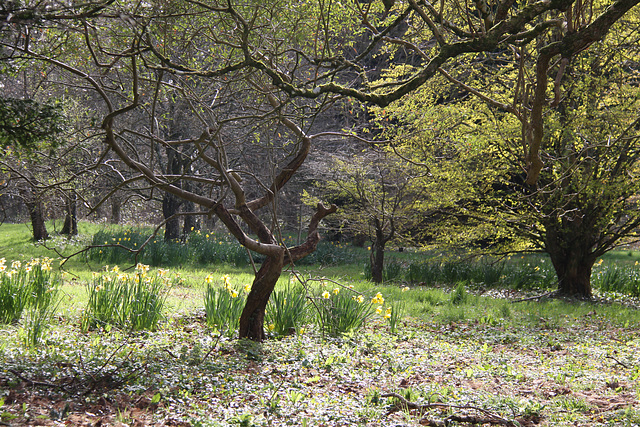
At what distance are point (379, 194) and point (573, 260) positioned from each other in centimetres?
368

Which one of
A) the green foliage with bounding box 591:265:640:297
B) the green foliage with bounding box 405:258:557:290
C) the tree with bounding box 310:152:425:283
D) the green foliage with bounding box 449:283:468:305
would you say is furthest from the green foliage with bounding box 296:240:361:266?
the green foliage with bounding box 591:265:640:297

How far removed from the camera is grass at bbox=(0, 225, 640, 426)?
303cm

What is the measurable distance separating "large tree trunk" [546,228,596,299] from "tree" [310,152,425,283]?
2.49 m

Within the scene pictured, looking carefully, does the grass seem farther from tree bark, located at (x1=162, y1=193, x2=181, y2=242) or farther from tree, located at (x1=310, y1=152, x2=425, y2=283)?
tree bark, located at (x1=162, y1=193, x2=181, y2=242)

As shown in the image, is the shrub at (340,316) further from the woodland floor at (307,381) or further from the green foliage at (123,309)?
the green foliage at (123,309)

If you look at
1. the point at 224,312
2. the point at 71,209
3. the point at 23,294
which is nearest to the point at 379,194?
the point at 224,312

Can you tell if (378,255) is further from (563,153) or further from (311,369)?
(311,369)

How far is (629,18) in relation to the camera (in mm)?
6875

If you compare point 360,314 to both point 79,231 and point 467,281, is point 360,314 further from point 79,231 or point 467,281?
point 79,231

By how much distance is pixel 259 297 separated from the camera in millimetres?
4297

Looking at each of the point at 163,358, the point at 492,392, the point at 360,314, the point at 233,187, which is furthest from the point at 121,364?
the point at 492,392

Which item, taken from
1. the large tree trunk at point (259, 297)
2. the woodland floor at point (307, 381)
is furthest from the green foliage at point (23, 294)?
the large tree trunk at point (259, 297)

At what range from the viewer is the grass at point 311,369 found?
3025 millimetres

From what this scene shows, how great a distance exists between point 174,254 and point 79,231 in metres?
7.36
